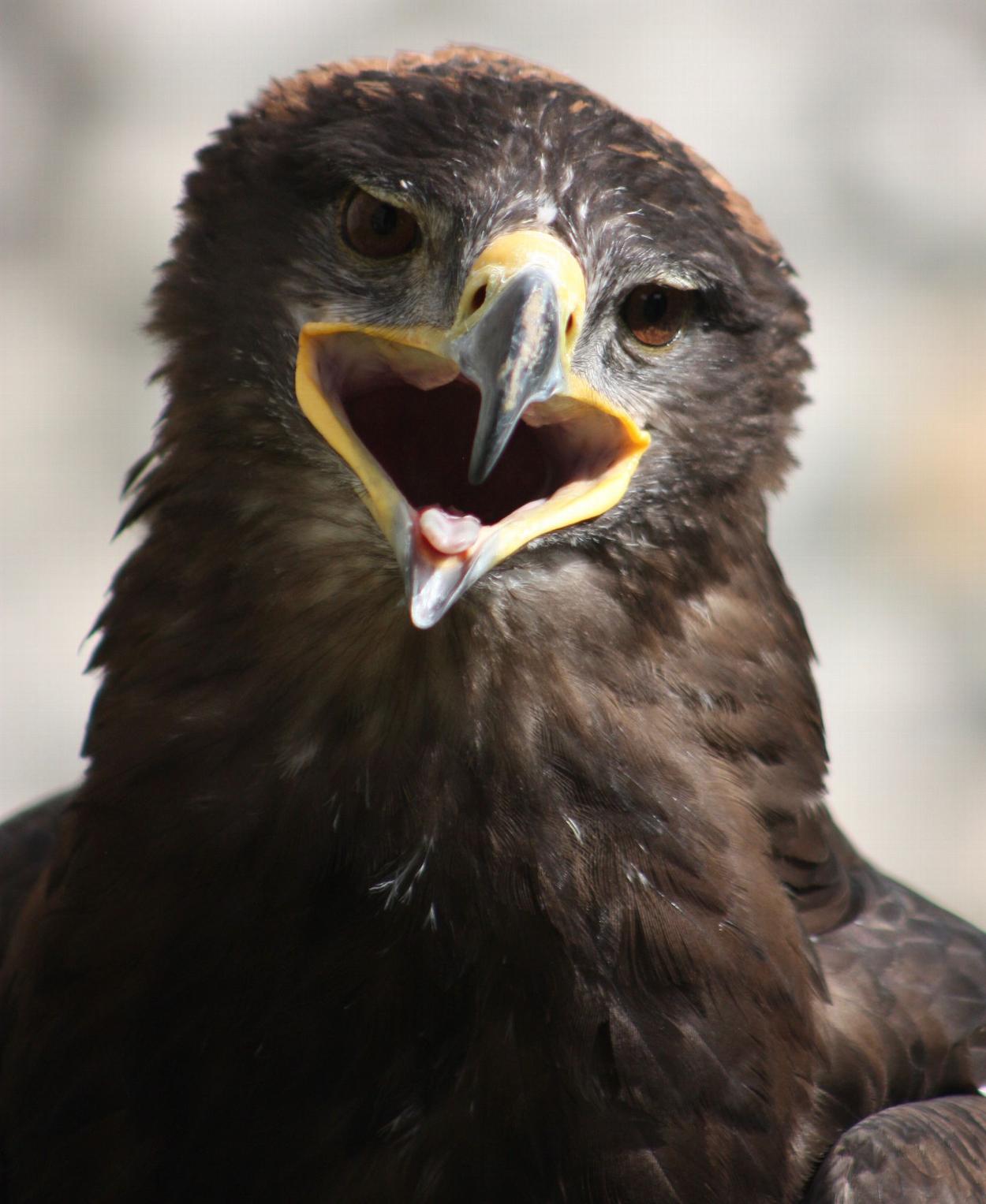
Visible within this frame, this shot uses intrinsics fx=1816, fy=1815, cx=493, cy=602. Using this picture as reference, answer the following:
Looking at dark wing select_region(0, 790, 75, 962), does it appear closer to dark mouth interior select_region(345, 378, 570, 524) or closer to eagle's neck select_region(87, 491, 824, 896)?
eagle's neck select_region(87, 491, 824, 896)

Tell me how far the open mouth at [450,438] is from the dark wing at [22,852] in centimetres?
91

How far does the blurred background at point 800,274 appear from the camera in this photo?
20.8 ft

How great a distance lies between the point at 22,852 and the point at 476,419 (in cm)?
131

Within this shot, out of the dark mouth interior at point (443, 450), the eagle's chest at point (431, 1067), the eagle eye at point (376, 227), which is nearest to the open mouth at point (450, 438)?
the dark mouth interior at point (443, 450)

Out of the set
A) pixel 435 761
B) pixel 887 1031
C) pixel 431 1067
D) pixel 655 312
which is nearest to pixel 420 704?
pixel 435 761

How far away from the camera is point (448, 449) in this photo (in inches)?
93.7

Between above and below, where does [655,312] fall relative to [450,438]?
above

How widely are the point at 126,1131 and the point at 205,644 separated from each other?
0.63 meters

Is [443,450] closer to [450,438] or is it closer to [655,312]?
[450,438]

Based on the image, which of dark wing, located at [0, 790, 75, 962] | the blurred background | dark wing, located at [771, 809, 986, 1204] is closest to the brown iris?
dark wing, located at [771, 809, 986, 1204]

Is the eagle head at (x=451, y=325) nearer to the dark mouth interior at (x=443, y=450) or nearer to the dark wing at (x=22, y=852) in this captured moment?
the dark mouth interior at (x=443, y=450)

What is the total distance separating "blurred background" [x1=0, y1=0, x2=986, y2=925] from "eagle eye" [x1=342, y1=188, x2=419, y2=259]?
4181mm

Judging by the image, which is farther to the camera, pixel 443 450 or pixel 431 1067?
pixel 443 450

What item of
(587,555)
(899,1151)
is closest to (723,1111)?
(899,1151)
